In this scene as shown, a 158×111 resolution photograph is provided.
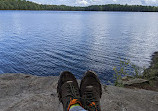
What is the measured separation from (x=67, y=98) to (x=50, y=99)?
933 millimetres

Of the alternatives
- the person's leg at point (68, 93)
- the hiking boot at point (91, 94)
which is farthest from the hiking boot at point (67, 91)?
the hiking boot at point (91, 94)

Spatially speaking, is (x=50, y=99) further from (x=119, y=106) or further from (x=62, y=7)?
(x=62, y=7)

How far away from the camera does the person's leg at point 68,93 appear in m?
2.75

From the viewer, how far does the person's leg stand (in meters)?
2.75

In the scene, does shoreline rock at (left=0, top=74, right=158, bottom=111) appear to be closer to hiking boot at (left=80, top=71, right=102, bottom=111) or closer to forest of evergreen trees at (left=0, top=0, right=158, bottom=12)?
hiking boot at (left=80, top=71, right=102, bottom=111)

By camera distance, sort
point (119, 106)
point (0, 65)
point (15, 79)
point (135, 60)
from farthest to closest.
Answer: point (135, 60) < point (0, 65) < point (15, 79) < point (119, 106)

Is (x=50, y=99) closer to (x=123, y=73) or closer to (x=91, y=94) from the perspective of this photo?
(x=91, y=94)

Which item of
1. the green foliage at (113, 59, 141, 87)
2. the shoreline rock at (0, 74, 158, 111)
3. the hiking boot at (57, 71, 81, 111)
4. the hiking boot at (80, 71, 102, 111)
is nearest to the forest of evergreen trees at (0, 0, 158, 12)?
the green foliage at (113, 59, 141, 87)

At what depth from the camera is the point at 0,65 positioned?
13.2 meters

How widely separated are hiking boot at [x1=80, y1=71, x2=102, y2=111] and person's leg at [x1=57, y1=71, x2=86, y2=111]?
175mm

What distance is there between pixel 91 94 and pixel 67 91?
0.59 metres

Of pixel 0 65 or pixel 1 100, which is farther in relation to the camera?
pixel 0 65

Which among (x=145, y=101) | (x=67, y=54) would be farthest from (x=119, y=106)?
(x=67, y=54)

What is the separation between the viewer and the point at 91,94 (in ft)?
10.2
